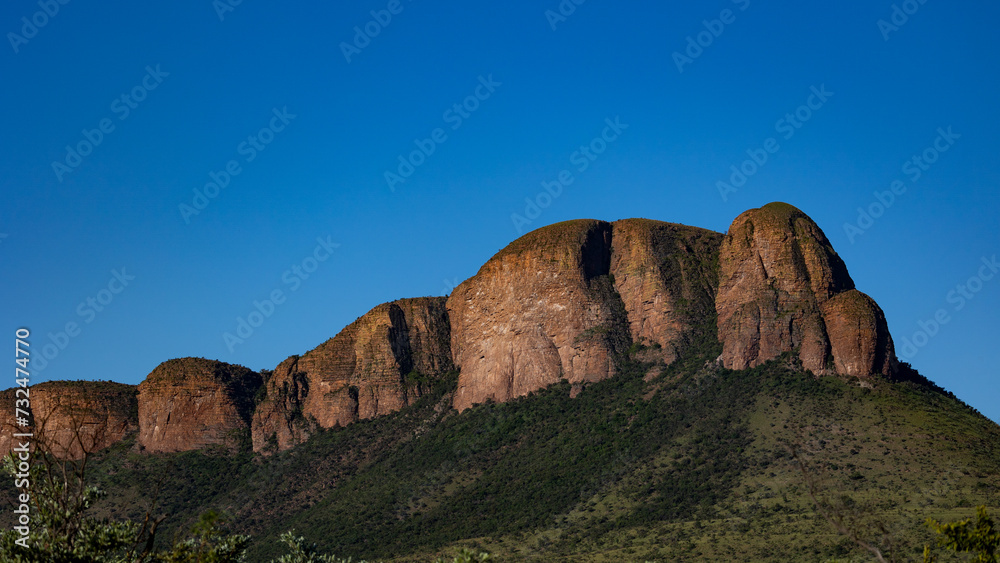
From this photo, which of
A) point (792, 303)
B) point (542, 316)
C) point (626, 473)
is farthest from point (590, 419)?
point (792, 303)

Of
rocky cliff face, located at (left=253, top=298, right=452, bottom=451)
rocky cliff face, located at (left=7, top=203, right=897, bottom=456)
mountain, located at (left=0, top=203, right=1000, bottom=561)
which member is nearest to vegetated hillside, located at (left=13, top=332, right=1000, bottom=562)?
mountain, located at (left=0, top=203, right=1000, bottom=561)

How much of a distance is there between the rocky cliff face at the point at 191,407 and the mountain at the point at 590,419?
270mm

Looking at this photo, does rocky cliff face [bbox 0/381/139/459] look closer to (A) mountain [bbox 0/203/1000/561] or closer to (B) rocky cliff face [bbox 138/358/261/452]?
(A) mountain [bbox 0/203/1000/561]

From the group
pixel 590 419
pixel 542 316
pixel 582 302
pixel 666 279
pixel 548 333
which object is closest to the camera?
pixel 590 419

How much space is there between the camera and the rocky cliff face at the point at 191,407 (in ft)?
441

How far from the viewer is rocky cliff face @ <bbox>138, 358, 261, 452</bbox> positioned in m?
134

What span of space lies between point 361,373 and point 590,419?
38241 mm

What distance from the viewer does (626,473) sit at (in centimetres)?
9438

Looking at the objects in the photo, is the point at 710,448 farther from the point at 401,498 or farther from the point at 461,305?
the point at 461,305

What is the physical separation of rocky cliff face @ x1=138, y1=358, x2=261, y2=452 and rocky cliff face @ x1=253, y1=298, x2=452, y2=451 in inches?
147

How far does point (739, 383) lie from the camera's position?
10075cm

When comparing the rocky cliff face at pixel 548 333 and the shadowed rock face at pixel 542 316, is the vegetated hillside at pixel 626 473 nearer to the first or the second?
the rocky cliff face at pixel 548 333

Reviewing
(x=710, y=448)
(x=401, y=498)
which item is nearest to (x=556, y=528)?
(x=710, y=448)

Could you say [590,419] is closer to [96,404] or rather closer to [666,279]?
[666,279]
